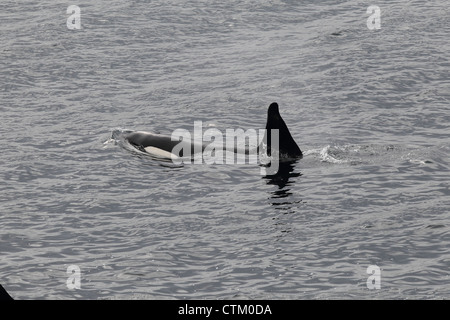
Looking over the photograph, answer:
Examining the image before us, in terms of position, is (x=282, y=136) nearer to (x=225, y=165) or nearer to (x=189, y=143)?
(x=225, y=165)

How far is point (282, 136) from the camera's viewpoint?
1400 inches

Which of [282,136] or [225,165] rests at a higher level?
[282,136]

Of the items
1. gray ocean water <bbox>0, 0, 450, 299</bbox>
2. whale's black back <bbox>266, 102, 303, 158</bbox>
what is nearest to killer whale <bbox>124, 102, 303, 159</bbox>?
→ whale's black back <bbox>266, 102, 303, 158</bbox>

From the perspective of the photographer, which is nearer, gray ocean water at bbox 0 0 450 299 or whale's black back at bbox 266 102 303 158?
gray ocean water at bbox 0 0 450 299

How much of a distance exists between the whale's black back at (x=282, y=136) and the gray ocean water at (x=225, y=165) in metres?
0.69

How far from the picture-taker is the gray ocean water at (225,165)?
26703 millimetres

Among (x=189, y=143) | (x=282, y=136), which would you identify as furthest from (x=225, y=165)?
(x=189, y=143)

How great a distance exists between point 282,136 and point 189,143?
3924mm

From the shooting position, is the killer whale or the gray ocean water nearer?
the gray ocean water

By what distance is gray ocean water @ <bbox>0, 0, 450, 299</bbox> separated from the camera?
26.7 meters

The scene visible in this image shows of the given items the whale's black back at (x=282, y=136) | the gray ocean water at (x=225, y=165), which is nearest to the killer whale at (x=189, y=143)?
the whale's black back at (x=282, y=136)

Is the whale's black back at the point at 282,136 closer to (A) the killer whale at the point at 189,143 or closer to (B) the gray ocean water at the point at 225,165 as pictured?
(A) the killer whale at the point at 189,143

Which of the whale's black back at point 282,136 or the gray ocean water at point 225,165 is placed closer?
the gray ocean water at point 225,165

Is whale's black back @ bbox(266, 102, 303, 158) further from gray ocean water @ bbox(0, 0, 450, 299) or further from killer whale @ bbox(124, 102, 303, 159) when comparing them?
gray ocean water @ bbox(0, 0, 450, 299)
